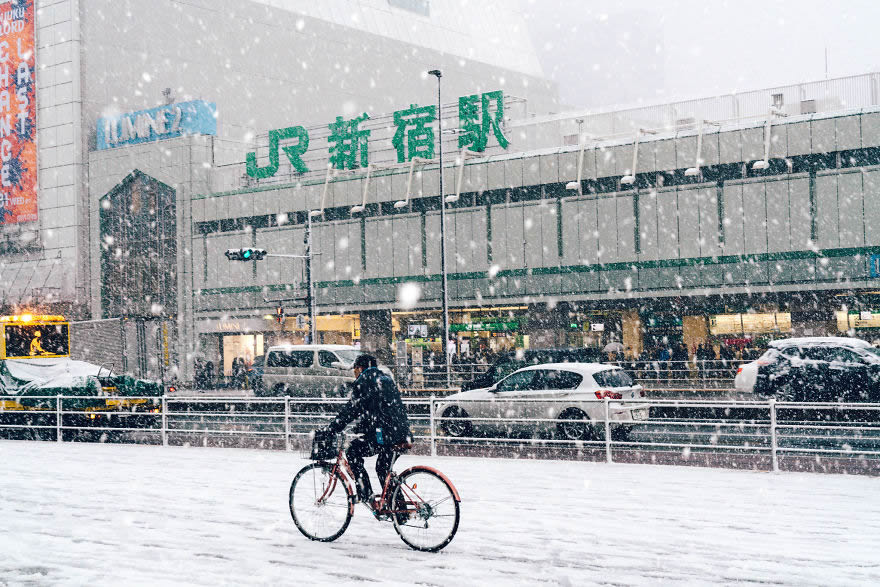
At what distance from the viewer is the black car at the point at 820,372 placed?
23094 mm

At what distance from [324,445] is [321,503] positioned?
2.05 ft

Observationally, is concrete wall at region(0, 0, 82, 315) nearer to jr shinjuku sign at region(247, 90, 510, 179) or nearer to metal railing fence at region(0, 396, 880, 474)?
jr shinjuku sign at region(247, 90, 510, 179)

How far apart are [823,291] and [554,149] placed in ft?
43.4

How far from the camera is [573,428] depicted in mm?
17703

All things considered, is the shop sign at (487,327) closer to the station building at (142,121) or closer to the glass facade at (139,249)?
the station building at (142,121)

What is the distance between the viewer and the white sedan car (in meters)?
17.5

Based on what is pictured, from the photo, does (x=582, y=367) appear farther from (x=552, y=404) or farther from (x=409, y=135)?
(x=409, y=135)

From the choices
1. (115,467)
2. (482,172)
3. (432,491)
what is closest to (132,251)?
(482,172)

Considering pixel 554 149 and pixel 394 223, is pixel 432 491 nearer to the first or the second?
pixel 554 149

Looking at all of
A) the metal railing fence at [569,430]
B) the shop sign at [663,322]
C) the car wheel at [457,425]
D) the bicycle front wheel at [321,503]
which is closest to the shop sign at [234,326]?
the shop sign at [663,322]

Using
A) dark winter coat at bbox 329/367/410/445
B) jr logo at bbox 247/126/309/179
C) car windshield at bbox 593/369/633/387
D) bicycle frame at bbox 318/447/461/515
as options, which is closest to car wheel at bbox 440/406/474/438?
car windshield at bbox 593/369/633/387

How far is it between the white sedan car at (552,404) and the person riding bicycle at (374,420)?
28.7ft

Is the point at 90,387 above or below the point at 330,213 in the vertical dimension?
below

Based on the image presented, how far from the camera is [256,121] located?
64188mm
